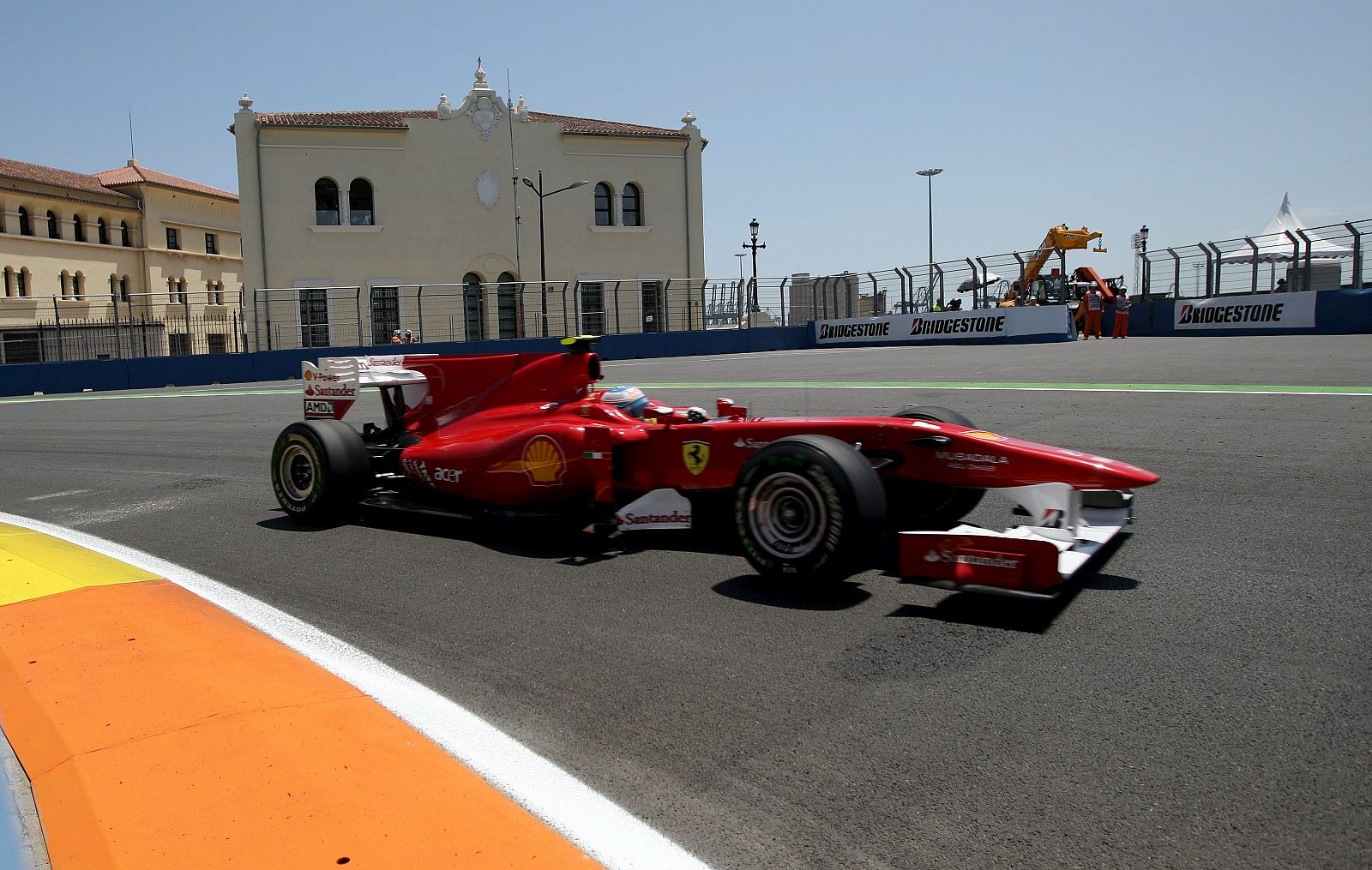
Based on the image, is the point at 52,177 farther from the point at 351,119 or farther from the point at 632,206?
the point at 632,206

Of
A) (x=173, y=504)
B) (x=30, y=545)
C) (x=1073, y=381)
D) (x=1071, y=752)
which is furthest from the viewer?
(x=1073, y=381)

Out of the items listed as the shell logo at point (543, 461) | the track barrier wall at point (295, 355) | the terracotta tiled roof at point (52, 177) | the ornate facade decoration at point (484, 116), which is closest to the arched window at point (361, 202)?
the ornate facade decoration at point (484, 116)

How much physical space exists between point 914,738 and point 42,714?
3.01 m

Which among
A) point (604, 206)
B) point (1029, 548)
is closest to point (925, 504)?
point (1029, 548)

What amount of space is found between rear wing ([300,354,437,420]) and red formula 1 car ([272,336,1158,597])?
0.05 ft

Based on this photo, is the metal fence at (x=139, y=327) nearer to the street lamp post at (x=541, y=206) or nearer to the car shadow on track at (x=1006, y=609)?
the street lamp post at (x=541, y=206)

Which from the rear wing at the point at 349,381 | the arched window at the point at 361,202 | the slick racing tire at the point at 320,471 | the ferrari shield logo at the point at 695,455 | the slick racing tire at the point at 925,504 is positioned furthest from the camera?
the arched window at the point at 361,202

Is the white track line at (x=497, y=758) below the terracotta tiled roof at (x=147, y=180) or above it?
below

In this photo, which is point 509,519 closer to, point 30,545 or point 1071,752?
point 30,545

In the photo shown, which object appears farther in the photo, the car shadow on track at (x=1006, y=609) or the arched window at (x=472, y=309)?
the arched window at (x=472, y=309)

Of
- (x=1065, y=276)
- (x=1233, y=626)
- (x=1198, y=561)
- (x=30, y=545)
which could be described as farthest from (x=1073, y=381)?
(x=1065, y=276)

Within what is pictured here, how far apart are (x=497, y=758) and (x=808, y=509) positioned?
1.94 metres

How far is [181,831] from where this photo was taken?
2680 millimetres

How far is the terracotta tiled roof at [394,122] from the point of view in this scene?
38.4 metres
